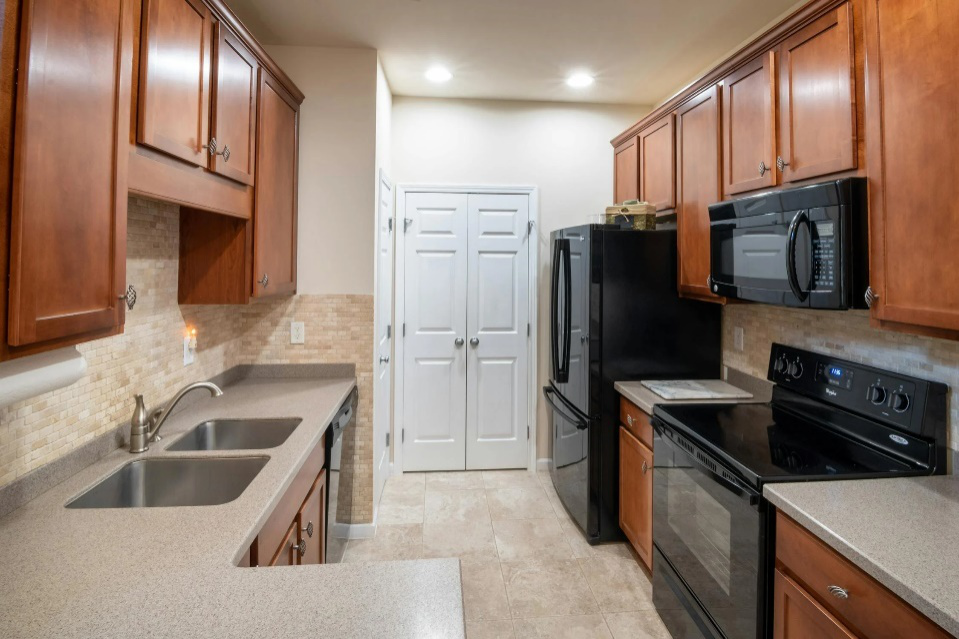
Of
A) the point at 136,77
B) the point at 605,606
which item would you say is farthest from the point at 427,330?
the point at 136,77

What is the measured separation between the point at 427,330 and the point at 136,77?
2379mm

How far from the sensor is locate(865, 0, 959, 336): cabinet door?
1167mm

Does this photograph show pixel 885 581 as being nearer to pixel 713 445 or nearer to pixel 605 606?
pixel 713 445

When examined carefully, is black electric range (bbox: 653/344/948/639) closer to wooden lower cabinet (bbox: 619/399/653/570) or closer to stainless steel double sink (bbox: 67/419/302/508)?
wooden lower cabinet (bbox: 619/399/653/570)

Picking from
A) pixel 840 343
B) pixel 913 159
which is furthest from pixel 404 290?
pixel 913 159

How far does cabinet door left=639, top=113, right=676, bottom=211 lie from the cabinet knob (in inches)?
91.0

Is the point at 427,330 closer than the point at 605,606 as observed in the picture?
No

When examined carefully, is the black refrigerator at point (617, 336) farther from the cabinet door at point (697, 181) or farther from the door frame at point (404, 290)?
the door frame at point (404, 290)

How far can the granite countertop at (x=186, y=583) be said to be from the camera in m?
0.82

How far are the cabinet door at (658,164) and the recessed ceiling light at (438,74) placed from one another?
4.02ft

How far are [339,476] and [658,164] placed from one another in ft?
7.90

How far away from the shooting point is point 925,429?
1489 millimetres

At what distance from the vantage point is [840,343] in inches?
74.9

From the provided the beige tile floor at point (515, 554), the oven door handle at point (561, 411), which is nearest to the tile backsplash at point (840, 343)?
the oven door handle at point (561, 411)
